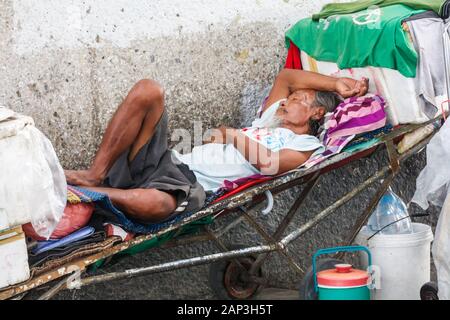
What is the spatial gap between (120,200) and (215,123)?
1.22 meters

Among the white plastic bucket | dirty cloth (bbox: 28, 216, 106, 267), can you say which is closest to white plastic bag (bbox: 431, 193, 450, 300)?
the white plastic bucket

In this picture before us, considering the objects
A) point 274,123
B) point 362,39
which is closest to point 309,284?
point 274,123

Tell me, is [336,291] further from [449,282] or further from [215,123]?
[215,123]

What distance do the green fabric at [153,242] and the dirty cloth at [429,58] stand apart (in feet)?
3.71

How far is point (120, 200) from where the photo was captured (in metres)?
3.79

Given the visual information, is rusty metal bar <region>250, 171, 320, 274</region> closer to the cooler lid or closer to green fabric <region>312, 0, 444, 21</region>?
the cooler lid

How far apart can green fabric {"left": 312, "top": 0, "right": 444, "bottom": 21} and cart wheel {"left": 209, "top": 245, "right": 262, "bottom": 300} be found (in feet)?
4.30

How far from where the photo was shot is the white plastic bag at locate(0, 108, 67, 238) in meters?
3.15

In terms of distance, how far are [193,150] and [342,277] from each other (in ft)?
3.79

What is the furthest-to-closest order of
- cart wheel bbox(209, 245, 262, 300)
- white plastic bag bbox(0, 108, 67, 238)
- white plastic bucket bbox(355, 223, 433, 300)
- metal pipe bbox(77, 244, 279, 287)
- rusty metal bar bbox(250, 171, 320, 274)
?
cart wheel bbox(209, 245, 262, 300), rusty metal bar bbox(250, 171, 320, 274), white plastic bucket bbox(355, 223, 433, 300), metal pipe bbox(77, 244, 279, 287), white plastic bag bbox(0, 108, 67, 238)

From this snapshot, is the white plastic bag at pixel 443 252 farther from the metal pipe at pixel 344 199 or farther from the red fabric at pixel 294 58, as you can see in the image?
the red fabric at pixel 294 58

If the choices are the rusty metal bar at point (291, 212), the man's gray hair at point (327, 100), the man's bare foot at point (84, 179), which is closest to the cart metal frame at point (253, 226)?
the rusty metal bar at point (291, 212)

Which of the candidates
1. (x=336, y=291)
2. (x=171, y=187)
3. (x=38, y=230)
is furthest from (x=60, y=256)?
(x=336, y=291)

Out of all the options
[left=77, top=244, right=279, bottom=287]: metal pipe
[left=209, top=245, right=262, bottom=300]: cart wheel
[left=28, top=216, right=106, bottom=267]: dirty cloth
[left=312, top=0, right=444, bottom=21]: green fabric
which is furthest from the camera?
[left=209, top=245, right=262, bottom=300]: cart wheel
